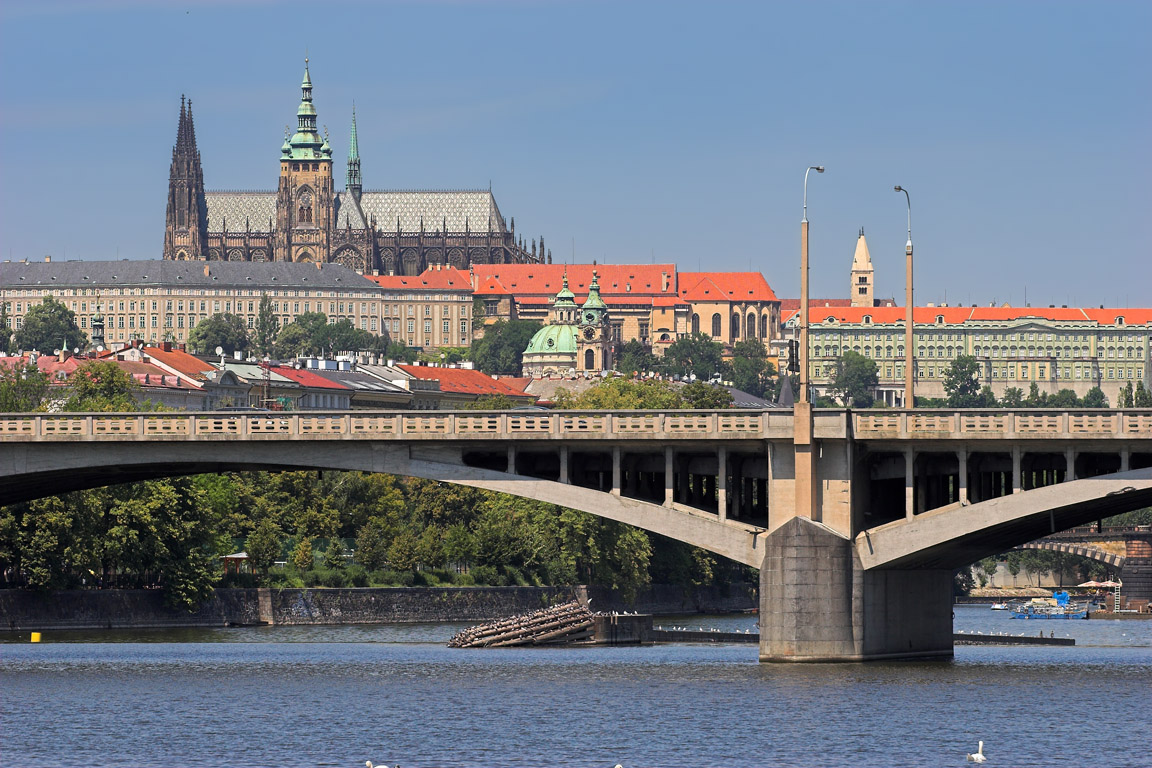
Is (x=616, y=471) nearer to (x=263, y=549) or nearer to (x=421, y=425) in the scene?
(x=421, y=425)

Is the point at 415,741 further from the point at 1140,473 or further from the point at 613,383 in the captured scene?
the point at 613,383

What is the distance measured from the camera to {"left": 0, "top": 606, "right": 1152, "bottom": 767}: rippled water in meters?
54.3

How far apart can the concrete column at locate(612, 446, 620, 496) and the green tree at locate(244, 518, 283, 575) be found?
46.3 metres

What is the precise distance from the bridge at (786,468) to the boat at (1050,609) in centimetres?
7431

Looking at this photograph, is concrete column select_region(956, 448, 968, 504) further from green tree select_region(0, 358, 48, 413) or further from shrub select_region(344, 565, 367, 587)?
green tree select_region(0, 358, 48, 413)

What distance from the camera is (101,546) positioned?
103062 millimetres

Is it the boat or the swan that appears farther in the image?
the boat

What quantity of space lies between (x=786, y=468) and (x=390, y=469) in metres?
A: 11.4

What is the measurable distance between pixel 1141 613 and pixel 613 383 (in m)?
38.0

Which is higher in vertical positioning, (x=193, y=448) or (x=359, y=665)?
(x=193, y=448)

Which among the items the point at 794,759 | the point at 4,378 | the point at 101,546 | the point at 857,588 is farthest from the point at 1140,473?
the point at 4,378

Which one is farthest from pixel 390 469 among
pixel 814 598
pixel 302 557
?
pixel 302 557

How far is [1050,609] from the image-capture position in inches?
6216

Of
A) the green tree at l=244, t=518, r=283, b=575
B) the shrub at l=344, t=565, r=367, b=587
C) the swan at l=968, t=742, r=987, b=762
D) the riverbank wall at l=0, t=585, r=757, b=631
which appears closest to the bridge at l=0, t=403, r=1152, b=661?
the swan at l=968, t=742, r=987, b=762
